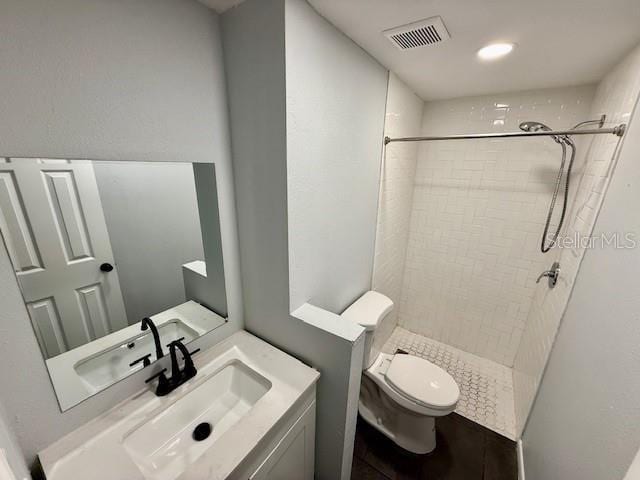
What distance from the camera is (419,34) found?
1.14 meters

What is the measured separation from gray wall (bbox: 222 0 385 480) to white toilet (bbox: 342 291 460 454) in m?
0.39

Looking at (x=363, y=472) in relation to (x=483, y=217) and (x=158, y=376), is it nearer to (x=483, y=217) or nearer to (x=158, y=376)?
(x=158, y=376)

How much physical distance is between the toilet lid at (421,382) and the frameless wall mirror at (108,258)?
1096 mm

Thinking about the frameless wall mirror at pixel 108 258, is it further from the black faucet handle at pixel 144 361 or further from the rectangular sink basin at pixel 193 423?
the rectangular sink basin at pixel 193 423

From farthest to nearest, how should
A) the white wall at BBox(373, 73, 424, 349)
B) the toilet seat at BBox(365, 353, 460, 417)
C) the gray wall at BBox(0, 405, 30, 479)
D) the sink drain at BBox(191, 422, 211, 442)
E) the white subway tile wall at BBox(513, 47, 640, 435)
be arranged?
the white wall at BBox(373, 73, 424, 349) → the toilet seat at BBox(365, 353, 460, 417) → the white subway tile wall at BBox(513, 47, 640, 435) → the sink drain at BBox(191, 422, 211, 442) → the gray wall at BBox(0, 405, 30, 479)

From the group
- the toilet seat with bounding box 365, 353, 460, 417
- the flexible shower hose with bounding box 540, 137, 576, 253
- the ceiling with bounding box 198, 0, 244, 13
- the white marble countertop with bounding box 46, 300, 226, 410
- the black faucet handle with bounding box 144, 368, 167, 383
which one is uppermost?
the ceiling with bounding box 198, 0, 244, 13

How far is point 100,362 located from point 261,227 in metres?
0.78

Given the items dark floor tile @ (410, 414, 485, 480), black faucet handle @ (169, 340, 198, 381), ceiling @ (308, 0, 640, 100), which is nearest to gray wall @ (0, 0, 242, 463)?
black faucet handle @ (169, 340, 198, 381)

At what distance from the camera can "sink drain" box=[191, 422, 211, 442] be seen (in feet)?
3.22

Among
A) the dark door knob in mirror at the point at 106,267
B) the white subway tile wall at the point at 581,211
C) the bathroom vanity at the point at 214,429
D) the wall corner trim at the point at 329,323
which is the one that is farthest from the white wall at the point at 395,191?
the dark door knob in mirror at the point at 106,267

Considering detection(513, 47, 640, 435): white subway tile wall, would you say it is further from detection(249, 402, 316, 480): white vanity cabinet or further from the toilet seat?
detection(249, 402, 316, 480): white vanity cabinet

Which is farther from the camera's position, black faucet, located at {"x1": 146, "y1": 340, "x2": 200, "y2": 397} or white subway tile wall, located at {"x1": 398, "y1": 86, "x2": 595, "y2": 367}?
white subway tile wall, located at {"x1": 398, "y1": 86, "x2": 595, "y2": 367}

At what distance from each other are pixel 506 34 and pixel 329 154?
Answer: 0.91 m

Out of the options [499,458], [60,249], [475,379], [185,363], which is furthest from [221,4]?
[475,379]
